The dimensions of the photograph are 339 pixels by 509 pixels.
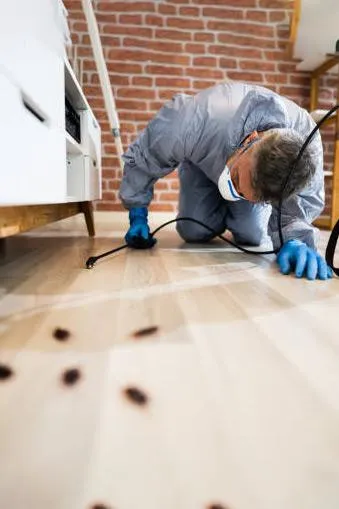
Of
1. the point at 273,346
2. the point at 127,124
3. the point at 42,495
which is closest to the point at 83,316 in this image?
the point at 273,346

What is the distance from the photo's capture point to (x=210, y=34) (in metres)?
2.97

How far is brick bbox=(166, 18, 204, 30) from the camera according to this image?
9.64 feet

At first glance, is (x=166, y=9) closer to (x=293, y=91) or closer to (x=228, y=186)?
(x=293, y=91)

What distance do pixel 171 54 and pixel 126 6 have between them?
0.42 metres

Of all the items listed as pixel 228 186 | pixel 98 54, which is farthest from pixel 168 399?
pixel 98 54

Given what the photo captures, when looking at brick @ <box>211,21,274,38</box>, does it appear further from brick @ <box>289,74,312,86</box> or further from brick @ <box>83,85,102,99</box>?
brick @ <box>83,85,102,99</box>

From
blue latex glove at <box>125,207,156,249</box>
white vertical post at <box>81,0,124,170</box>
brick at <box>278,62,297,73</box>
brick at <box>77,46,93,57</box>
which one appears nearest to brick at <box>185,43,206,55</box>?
brick at <box>278,62,297,73</box>

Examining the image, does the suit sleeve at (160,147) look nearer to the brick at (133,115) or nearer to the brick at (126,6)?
the brick at (133,115)

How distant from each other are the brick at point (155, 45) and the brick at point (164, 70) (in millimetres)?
112

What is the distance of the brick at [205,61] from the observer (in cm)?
298

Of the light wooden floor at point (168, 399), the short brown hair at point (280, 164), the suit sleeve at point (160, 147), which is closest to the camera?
the light wooden floor at point (168, 399)

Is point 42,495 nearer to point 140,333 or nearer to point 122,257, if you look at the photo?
point 140,333

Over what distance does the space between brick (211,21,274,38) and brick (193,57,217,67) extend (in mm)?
203

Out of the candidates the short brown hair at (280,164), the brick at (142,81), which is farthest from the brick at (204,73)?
the short brown hair at (280,164)
